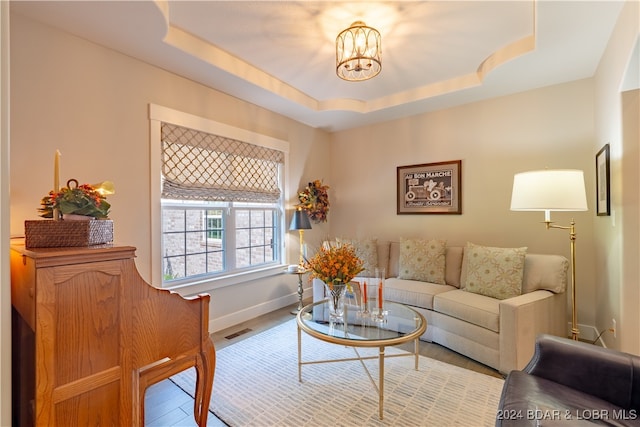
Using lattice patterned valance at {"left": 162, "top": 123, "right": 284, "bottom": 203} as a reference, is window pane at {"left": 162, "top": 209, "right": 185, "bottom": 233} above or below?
below

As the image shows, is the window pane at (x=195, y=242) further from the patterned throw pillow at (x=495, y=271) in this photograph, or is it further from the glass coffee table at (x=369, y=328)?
the patterned throw pillow at (x=495, y=271)

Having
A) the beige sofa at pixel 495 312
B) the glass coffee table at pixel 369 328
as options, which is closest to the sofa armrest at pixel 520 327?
the beige sofa at pixel 495 312

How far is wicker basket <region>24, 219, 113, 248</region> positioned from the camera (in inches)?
47.1

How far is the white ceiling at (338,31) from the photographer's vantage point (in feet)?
6.78

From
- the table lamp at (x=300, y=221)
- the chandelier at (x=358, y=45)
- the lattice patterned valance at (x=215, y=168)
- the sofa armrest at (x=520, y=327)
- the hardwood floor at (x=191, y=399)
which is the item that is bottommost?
the hardwood floor at (x=191, y=399)

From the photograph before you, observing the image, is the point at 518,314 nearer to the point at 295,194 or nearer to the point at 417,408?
the point at 417,408

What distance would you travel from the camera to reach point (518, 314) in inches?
86.8

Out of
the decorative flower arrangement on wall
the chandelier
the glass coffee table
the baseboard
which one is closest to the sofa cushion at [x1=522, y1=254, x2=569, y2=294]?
the glass coffee table

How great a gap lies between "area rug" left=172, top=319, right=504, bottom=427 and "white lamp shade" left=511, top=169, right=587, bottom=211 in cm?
135

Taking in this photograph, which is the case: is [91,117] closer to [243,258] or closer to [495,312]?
[243,258]

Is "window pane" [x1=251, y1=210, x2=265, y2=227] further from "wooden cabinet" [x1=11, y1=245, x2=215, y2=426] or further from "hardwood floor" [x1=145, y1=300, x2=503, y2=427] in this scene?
"wooden cabinet" [x1=11, y1=245, x2=215, y2=426]

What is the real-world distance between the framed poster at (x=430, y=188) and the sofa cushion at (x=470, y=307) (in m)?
1.26

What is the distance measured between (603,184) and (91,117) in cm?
419

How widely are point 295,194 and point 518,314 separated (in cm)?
289
